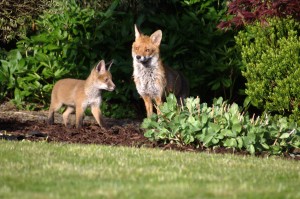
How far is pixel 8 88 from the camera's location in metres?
14.8

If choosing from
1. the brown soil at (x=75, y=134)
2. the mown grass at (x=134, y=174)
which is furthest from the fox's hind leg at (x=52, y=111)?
the mown grass at (x=134, y=174)

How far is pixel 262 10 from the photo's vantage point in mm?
11641

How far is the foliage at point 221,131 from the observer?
9.41 metres

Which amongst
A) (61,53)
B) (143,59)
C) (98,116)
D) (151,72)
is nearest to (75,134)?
(98,116)

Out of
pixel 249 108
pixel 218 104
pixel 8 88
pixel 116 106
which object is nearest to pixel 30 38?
pixel 8 88

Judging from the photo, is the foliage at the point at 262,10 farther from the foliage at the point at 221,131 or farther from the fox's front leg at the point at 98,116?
the fox's front leg at the point at 98,116

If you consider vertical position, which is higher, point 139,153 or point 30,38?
point 30,38

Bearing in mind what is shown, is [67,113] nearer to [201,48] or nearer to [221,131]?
[201,48]

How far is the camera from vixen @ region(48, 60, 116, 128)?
12009 millimetres

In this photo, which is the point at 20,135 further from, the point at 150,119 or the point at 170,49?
the point at 170,49

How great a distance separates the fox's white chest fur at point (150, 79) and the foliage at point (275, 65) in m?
1.71

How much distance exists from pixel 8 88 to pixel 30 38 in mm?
1599

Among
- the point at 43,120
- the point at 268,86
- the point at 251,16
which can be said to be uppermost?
the point at 251,16

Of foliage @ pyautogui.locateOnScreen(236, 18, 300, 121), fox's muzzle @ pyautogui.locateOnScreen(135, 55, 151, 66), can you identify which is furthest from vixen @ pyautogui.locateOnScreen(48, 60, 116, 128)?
foliage @ pyautogui.locateOnScreen(236, 18, 300, 121)
